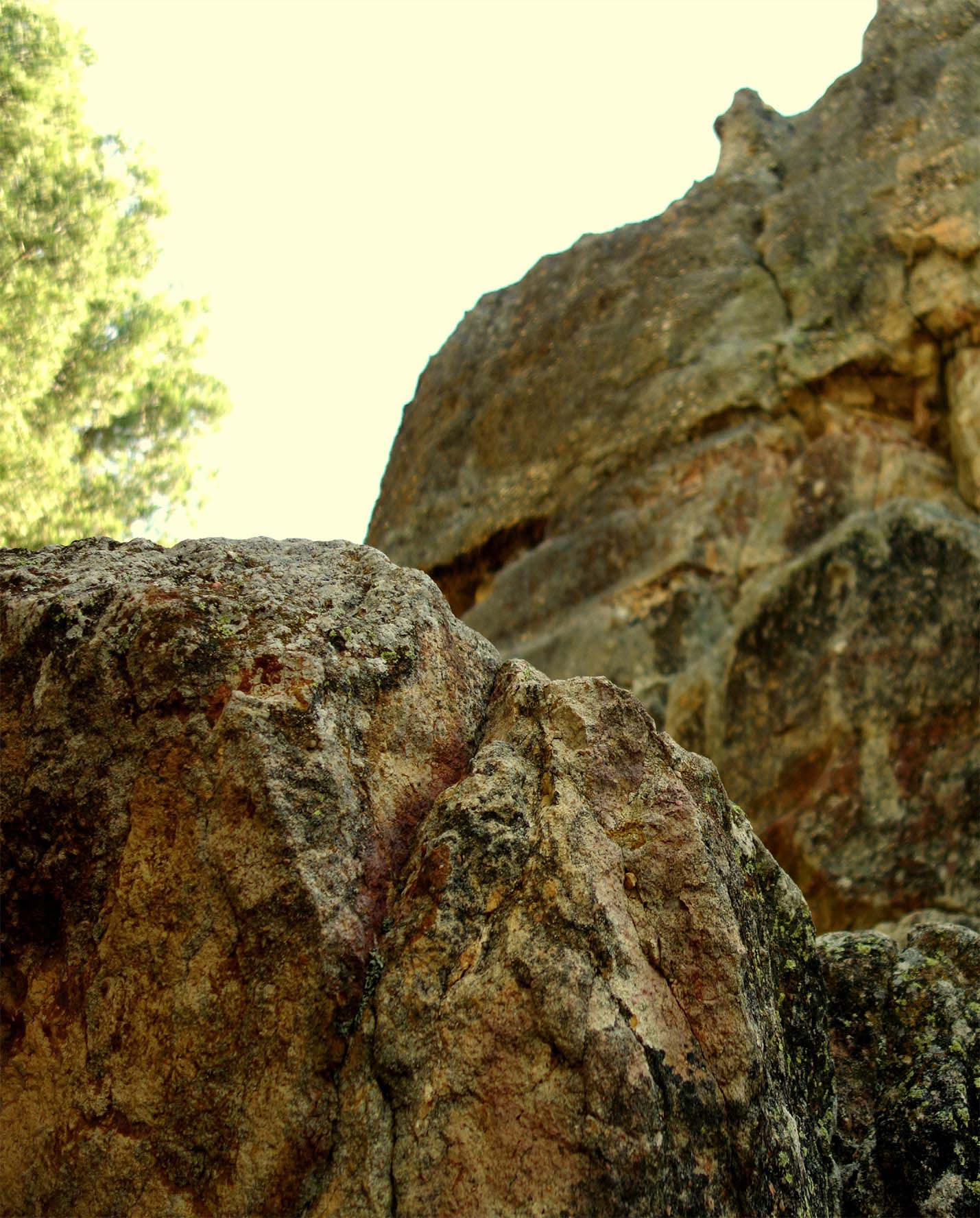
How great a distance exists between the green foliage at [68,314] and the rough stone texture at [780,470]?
3929mm

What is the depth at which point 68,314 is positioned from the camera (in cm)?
1427

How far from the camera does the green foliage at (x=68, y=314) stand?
13.8 metres

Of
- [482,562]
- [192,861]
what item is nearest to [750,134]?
[482,562]

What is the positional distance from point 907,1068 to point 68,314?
13082 millimetres

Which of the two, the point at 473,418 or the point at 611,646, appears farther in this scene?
the point at 473,418

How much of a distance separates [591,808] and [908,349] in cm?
927

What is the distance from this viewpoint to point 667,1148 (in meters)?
2.79

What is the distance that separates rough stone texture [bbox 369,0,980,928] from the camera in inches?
335

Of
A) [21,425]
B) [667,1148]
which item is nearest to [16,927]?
[667,1148]

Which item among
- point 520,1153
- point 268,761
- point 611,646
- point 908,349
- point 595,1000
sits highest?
point 908,349

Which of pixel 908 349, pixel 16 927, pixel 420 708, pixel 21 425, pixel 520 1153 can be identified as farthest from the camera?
pixel 21 425

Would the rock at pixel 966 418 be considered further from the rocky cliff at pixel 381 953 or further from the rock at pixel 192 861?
the rock at pixel 192 861

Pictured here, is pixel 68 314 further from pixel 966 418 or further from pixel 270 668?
pixel 270 668

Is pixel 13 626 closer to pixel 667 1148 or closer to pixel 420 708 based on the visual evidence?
pixel 420 708
